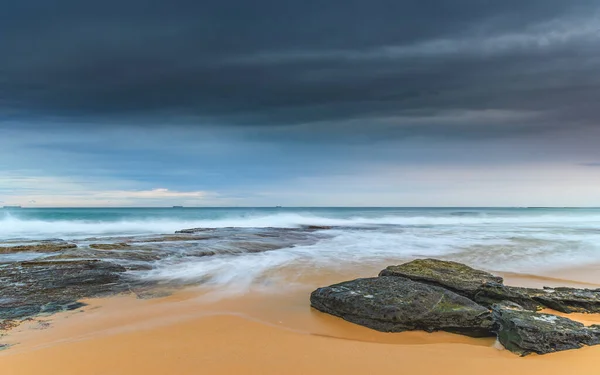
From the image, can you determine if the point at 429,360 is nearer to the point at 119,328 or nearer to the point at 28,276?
the point at 119,328

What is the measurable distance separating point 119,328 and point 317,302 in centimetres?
318

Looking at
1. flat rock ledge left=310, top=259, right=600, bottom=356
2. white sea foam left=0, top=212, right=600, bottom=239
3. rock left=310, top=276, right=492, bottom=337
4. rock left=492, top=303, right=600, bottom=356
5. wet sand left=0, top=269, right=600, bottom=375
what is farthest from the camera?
white sea foam left=0, top=212, right=600, bottom=239

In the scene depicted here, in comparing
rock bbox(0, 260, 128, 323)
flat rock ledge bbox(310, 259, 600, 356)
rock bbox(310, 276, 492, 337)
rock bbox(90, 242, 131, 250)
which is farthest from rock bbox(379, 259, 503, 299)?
rock bbox(90, 242, 131, 250)

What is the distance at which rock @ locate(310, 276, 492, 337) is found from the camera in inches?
209

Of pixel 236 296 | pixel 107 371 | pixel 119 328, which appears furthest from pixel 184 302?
pixel 107 371

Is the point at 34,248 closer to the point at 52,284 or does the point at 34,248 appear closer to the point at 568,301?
the point at 52,284

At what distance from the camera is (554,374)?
159 inches

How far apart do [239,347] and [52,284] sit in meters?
5.69

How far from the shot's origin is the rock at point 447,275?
688 centimetres

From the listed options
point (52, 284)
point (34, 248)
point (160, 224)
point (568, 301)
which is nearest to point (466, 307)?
point (568, 301)

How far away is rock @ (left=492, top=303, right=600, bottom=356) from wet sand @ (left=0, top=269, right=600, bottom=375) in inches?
4.4

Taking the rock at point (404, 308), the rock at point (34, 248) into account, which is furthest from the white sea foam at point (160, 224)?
the rock at point (404, 308)

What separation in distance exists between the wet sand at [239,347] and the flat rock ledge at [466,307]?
0.52 feet

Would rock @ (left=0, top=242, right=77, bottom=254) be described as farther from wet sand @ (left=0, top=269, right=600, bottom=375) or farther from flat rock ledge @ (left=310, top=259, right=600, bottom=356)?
flat rock ledge @ (left=310, top=259, right=600, bottom=356)
